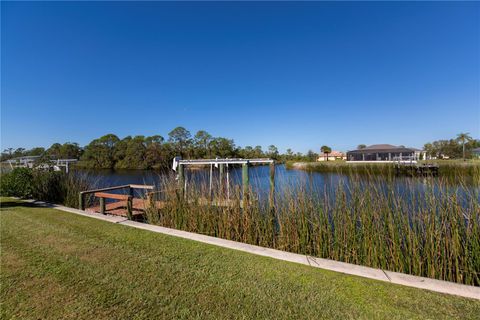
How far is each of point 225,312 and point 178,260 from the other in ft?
3.55

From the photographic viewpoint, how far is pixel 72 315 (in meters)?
1.69

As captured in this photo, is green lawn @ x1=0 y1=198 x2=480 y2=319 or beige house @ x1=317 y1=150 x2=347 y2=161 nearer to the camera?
green lawn @ x1=0 y1=198 x2=480 y2=319

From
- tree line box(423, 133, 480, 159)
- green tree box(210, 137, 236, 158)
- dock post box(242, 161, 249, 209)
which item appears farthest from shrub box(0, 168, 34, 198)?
tree line box(423, 133, 480, 159)

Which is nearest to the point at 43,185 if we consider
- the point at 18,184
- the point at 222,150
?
the point at 18,184

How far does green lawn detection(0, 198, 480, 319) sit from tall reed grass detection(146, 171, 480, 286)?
66cm

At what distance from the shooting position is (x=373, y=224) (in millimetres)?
2691

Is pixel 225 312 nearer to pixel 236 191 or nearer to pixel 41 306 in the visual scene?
pixel 41 306

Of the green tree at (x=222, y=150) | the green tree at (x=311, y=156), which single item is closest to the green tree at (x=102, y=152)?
the green tree at (x=222, y=150)

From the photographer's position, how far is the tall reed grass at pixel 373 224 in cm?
236

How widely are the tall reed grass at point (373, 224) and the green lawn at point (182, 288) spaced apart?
0.66 m

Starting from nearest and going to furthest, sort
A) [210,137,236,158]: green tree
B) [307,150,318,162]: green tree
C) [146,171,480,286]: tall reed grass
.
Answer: [146,171,480,286]: tall reed grass → [210,137,236,158]: green tree → [307,150,318,162]: green tree

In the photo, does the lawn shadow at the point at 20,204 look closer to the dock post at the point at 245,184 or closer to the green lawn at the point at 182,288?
the green lawn at the point at 182,288

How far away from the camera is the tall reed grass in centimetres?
236

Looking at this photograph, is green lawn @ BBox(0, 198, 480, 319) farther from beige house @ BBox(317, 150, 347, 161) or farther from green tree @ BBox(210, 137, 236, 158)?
beige house @ BBox(317, 150, 347, 161)
